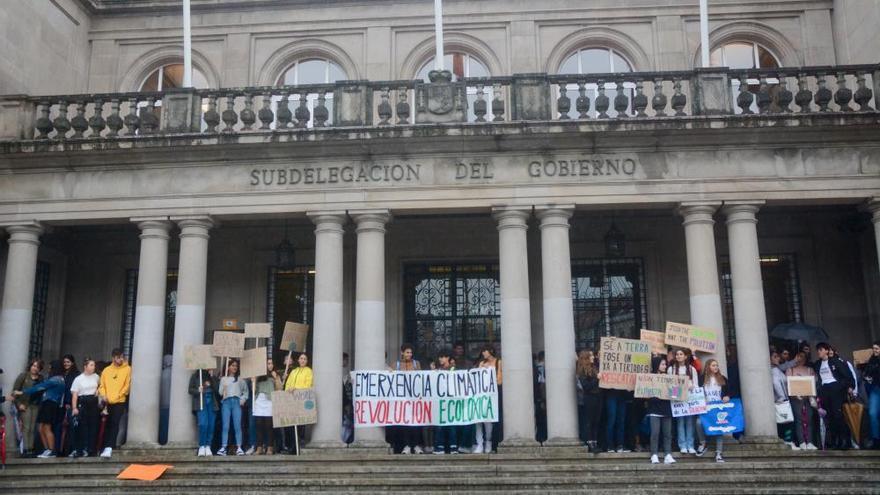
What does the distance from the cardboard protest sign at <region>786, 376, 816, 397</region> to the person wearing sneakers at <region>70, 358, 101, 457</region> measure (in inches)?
489

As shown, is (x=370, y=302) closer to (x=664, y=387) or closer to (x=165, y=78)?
(x=664, y=387)

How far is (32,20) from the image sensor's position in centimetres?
1914

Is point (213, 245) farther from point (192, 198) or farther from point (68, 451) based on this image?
point (68, 451)

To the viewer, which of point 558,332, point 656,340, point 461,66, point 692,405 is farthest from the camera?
point 461,66

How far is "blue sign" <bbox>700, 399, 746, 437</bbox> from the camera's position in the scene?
1424 cm

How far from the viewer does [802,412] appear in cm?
1488

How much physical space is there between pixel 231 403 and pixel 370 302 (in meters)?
3.11

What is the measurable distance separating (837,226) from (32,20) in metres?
18.7

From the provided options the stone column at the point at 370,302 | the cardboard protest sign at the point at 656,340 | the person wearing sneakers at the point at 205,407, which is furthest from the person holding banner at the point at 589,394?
the person wearing sneakers at the point at 205,407

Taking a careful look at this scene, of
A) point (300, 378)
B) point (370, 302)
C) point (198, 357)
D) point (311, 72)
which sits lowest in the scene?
point (300, 378)

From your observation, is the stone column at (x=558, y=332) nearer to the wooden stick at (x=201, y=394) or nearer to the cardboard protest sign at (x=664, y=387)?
the cardboard protest sign at (x=664, y=387)

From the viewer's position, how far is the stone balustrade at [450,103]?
52.4 ft

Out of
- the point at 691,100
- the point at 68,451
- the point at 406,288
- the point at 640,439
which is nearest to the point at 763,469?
the point at 640,439

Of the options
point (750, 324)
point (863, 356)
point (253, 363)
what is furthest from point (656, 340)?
point (253, 363)
